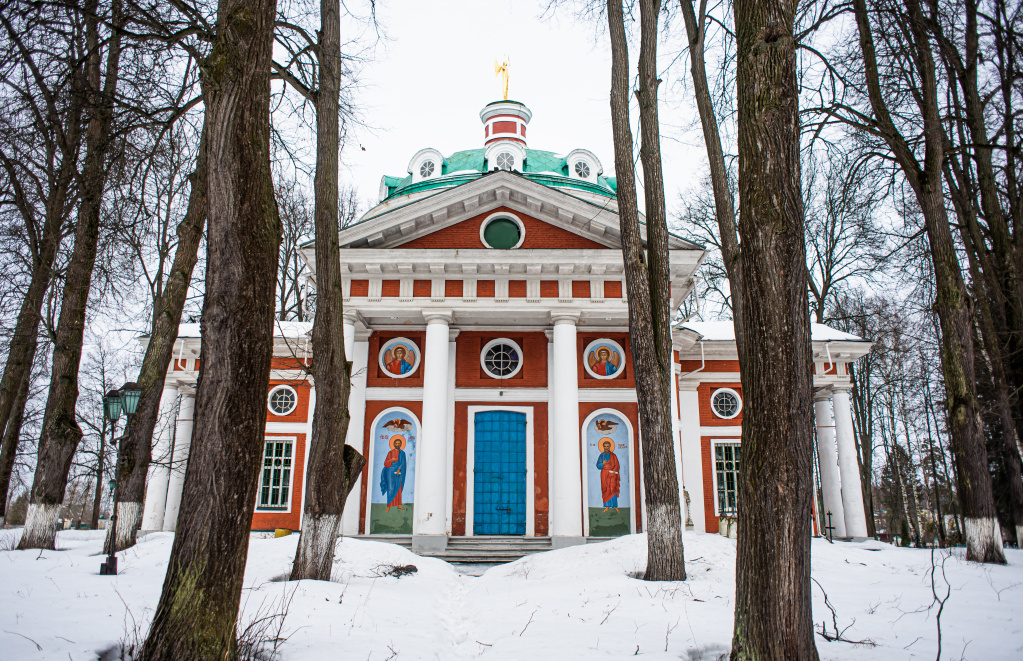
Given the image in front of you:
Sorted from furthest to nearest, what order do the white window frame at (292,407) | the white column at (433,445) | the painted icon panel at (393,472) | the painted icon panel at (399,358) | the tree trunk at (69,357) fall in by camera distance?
1. the white window frame at (292,407)
2. the painted icon panel at (399,358)
3. the painted icon panel at (393,472)
4. the white column at (433,445)
5. the tree trunk at (69,357)

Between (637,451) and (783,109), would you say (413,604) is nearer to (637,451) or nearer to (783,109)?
(783,109)

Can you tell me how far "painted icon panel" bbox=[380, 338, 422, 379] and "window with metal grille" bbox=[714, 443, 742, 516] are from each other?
26.4ft

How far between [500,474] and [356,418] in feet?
11.5

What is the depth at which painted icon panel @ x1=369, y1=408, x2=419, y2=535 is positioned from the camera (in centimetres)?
1427

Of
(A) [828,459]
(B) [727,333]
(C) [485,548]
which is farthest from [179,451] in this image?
(A) [828,459]

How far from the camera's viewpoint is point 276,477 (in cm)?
1598

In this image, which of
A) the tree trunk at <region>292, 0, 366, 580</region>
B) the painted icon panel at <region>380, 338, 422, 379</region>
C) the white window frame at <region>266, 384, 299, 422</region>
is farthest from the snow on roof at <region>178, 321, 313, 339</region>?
the tree trunk at <region>292, 0, 366, 580</region>

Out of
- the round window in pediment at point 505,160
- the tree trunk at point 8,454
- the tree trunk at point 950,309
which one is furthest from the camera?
the round window in pediment at point 505,160

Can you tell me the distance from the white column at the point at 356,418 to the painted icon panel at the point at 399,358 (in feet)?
1.45

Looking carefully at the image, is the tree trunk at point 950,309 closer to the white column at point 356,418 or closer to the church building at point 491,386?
the church building at point 491,386

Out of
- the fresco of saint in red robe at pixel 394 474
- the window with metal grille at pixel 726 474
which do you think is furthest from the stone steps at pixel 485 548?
the window with metal grille at pixel 726 474

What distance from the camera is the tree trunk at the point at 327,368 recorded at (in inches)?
280

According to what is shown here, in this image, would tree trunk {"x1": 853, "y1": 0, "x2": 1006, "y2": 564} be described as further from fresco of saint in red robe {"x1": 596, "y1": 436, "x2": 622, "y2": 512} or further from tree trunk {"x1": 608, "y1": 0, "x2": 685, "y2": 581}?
fresco of saint in red robe {"x1": 596, "y1": 436, "x2": 622, "y2": 512}

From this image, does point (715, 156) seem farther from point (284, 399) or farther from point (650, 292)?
point (284, 399)
